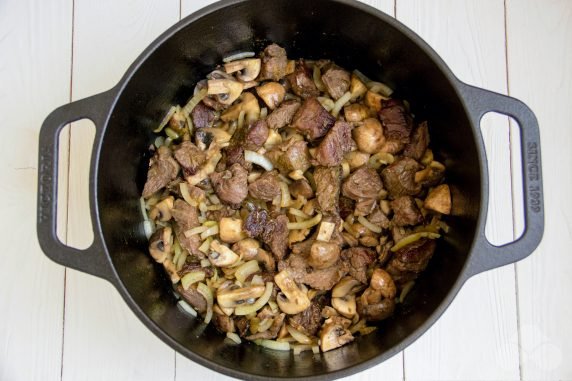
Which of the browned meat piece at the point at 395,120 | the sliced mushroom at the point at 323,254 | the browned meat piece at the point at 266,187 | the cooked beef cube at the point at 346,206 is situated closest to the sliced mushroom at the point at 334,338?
the sliced mushroom at the point at 323,254

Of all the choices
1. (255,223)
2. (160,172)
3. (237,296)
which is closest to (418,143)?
(255,223)

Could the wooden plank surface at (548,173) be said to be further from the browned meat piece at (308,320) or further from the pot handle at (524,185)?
the browned meat piece at (308,320)

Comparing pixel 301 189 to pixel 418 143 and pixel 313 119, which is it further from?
pixel 418 143

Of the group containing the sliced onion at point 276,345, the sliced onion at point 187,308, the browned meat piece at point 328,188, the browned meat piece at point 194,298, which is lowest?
the sliced onion at point 276,345

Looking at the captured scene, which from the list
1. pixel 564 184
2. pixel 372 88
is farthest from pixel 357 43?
pixel 564 184

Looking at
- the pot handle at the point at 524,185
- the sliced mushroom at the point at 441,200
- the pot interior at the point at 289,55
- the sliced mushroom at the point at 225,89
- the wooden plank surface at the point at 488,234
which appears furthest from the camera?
the wooden plank surface at the point at 488,234

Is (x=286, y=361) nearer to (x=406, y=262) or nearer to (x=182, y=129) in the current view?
(x=406, y=262)
